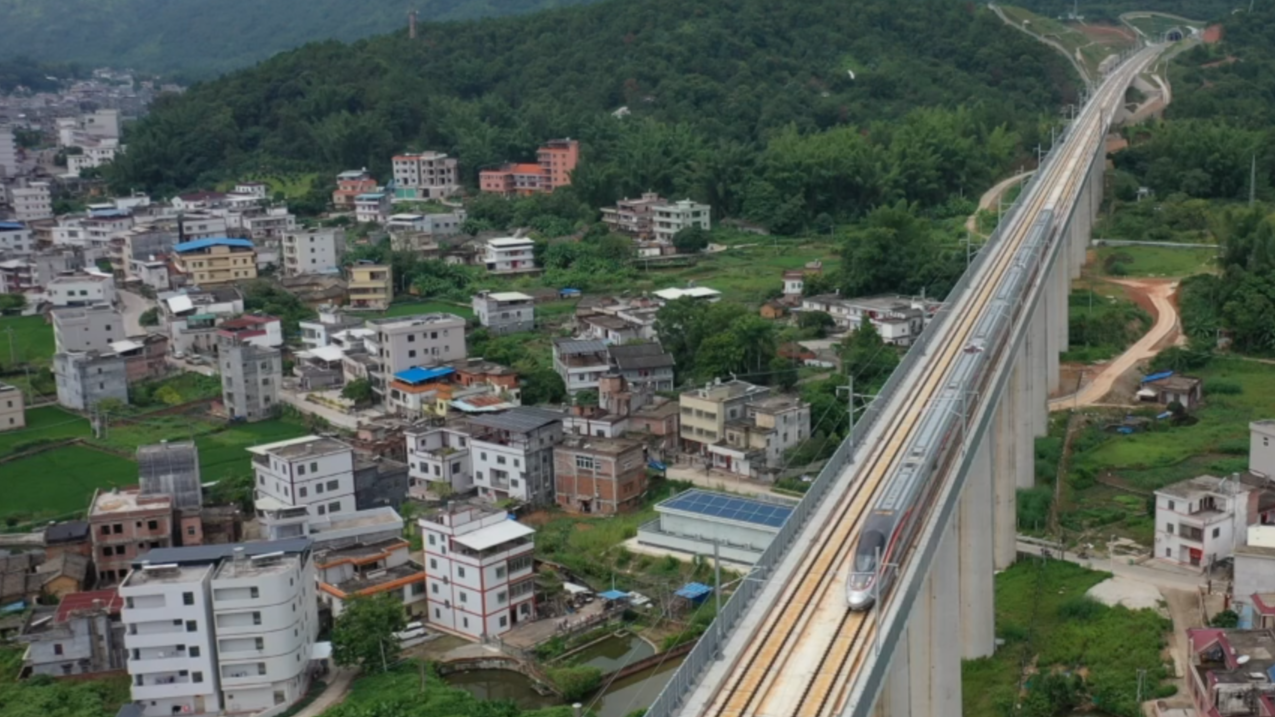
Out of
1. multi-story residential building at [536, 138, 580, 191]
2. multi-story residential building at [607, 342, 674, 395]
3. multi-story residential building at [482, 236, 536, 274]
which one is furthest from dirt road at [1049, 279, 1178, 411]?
multi-story residential building at [536, 138, 580, 191]

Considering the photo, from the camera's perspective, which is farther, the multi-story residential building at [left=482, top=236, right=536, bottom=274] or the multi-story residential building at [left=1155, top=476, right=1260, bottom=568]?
the multi-story residential building at [left=482, top=236, right=536, bottom=274]

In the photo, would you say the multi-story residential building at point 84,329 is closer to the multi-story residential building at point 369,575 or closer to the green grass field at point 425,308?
the green grass field at point 425,308

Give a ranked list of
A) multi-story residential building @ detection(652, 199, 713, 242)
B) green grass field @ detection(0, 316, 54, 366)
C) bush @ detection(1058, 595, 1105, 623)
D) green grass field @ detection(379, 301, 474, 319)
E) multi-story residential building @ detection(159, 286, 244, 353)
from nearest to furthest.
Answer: bush @ detection(1058, 595, 1105, 623) < multi-story residential building @ detection(159, 286, 244, 353) < green grass field @ detection(0, 316, 54, 366) < green grass field @ detection(379, 301, 474, 319) < multi-story residential building @ detection(652, 199, 713, 242)

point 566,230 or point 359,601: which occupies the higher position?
point 566,230

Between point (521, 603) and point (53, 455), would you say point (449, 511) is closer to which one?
point (521, 603)

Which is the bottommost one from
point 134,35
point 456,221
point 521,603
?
point 521,603

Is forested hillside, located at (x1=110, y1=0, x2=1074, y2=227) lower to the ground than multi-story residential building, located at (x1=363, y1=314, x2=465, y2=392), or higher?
higher

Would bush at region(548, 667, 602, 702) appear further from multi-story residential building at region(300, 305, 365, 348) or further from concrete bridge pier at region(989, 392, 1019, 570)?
multi-story residential building at region(300, 305, 365, 348)

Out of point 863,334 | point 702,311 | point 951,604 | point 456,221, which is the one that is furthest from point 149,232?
point 951,604
